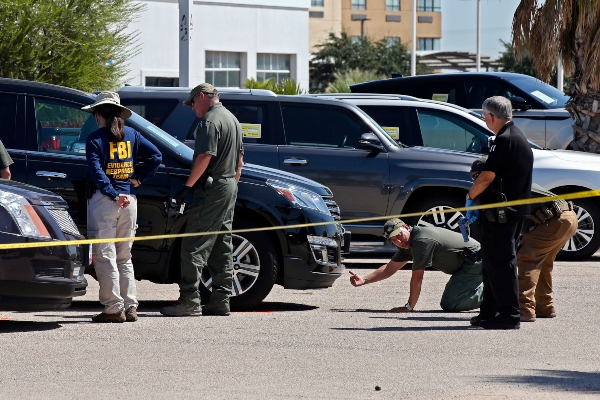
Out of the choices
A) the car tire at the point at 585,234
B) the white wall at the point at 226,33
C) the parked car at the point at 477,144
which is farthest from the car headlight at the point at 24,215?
A: the white wall at the point at 226,33

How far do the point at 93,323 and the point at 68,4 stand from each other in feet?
41.8

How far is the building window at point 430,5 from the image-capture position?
110000 millimetres

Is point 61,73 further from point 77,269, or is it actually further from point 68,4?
point 77,269

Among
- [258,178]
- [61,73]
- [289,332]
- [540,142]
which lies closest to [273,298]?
[258,178]

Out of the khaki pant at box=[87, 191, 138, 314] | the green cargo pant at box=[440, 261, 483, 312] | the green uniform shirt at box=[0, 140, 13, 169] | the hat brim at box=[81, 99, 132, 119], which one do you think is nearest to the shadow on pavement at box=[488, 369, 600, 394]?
the green cargo pant at box=[440, 261, 483, 312]

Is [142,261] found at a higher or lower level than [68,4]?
lower

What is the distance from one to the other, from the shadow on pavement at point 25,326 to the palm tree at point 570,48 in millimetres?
10375

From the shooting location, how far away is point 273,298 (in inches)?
Result: 409

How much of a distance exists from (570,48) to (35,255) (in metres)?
11.1

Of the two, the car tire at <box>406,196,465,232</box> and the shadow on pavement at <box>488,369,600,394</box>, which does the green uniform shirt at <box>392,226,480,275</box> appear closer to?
the shadow on pavement at <box>488,369,600,394</box>

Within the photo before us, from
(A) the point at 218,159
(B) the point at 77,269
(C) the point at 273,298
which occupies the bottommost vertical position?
(C) the point at 273,298

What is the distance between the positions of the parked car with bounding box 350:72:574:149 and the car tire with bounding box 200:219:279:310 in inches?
→ 384

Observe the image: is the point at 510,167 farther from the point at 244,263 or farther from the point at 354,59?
the point at 354,59

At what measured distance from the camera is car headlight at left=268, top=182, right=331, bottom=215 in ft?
30.7
